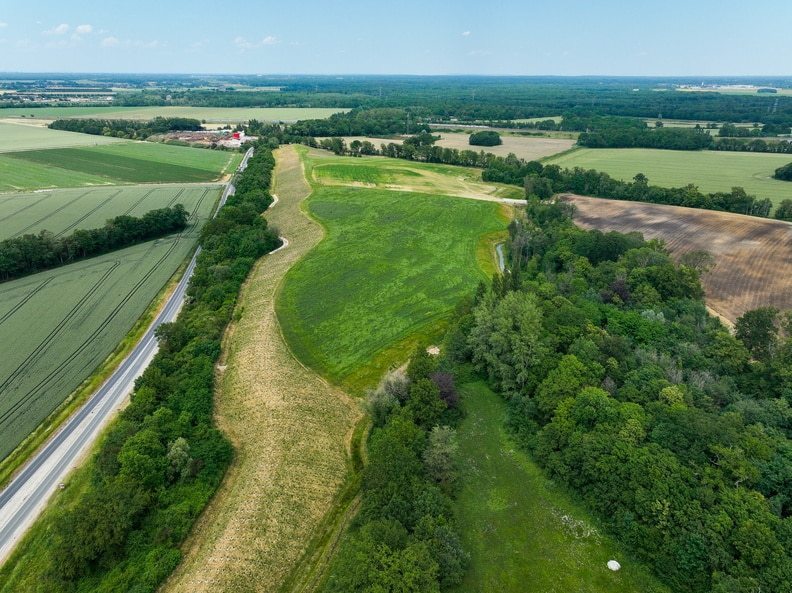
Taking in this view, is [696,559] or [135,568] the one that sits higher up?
[696,559]

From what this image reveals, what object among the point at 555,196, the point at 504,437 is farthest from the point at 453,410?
the point at 555,196

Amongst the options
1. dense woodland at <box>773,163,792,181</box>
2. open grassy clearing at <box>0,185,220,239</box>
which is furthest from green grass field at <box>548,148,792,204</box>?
open grassy clearing at <box>0,185,220,239</box>

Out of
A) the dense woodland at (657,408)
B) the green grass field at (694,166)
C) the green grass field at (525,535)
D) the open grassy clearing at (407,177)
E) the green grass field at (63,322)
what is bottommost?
the green grass field at (525,535)

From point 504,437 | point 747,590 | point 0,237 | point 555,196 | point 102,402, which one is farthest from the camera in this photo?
point 555,196

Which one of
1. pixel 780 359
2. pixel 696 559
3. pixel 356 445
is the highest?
pixel 780 359

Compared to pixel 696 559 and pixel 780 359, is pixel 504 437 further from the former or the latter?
pixel 780 359

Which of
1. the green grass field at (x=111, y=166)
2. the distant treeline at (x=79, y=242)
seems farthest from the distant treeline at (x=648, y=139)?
the distant treeline at (x=79, y=242)

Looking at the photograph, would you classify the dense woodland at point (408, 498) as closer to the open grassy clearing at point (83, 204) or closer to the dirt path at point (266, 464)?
the dirt path at point (266, 464)
